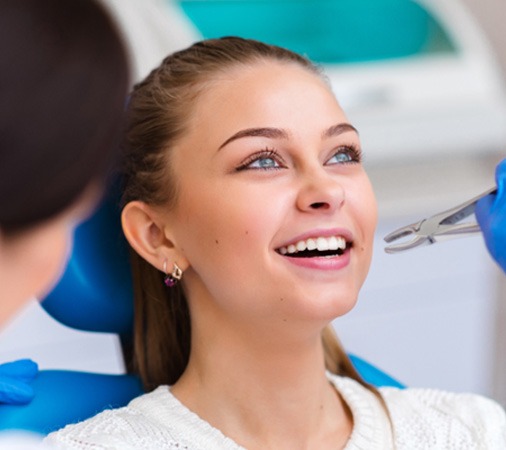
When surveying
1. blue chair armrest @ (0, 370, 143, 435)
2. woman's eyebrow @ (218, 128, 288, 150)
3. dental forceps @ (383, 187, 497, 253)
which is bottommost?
blue chair armrest @ (0, 370, 143, 435)

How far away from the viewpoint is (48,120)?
2.28ft

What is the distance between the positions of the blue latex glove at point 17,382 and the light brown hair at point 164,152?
18cm

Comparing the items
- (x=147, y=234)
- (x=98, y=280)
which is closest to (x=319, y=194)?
(x=147, y=234)

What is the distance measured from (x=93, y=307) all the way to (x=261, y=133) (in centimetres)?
38

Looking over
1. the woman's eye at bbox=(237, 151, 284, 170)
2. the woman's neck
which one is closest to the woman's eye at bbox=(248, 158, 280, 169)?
the woman's eye at bbox=(237, 151, 284, 170)

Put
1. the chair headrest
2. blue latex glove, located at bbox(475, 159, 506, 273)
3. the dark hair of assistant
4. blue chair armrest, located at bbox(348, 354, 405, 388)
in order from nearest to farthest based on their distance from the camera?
the dark hair of assistant
blue latex glove, located at bbox(475, 159, 506, 273)
the chair headrest
blue chair armrest, located at bbox(348, 354, 405, 388)

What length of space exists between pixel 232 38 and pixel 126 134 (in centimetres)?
21

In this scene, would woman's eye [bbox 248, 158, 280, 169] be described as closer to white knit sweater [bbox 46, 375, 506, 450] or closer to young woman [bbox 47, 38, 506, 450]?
young woman [bbox 47, 38, 506, 450]

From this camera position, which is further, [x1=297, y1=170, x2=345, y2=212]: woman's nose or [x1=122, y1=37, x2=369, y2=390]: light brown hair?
[x1=122, y1=37, x2=369, y2=390]: light brown hair

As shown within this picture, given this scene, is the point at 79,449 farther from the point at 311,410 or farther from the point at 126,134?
the point at 126,134

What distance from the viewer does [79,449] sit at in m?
1.23

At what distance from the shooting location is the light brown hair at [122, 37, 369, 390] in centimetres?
138

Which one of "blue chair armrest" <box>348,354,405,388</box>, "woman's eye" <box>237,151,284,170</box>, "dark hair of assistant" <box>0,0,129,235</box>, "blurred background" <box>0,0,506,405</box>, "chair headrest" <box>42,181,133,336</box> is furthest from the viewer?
"blurred background" <box>0,0,506,405</box>

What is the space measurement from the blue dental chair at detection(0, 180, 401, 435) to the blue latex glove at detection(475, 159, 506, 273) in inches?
21.2
